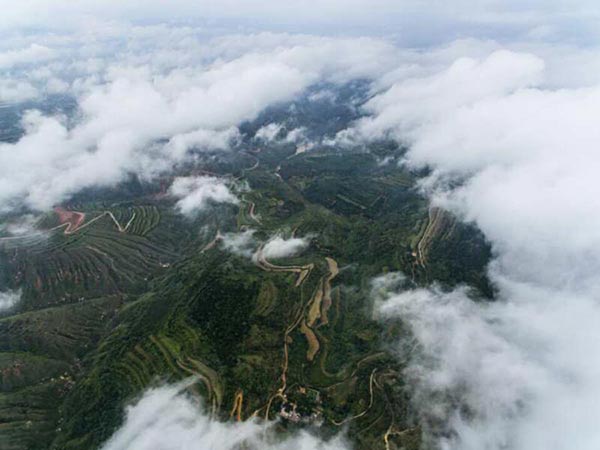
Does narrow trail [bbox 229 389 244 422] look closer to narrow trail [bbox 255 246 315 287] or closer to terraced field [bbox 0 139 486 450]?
terraced field [bbox 0 139 486 450]

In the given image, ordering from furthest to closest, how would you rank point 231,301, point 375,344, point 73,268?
point 73,268 → point 231,301 → point 375,344

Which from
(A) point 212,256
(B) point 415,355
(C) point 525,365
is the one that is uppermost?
(C) point 525,365

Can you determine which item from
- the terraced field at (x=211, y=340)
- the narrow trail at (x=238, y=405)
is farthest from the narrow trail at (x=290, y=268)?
the narrow trail at (x=238, y=405)

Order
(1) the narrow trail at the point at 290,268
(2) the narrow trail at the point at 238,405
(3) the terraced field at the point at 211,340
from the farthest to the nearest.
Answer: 1. (1) the narrow trail at the point at 290,268
2. (3) the terraced field at the point at 211,340
3. (2) the narrow trail at the point at 238,405

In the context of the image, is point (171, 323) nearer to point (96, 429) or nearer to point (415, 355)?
point (96, 429)

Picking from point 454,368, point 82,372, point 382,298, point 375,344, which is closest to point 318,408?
point 375,344

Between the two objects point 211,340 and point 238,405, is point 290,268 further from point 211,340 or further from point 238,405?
point 238,405

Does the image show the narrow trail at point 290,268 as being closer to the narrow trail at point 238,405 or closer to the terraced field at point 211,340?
the terraced field at point 211,340

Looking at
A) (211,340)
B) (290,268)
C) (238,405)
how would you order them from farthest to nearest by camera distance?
1. (290,268)
2. (211,340)
3. (238,405)

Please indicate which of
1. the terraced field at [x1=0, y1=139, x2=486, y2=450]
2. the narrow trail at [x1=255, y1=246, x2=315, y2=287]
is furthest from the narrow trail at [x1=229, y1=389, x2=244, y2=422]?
the narrow trail at [x1=255, y1=246, x2=315, y2=287]

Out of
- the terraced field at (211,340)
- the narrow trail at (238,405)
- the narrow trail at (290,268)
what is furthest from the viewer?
the narrow trail at (290,268)

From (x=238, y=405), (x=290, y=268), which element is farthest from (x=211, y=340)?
(x=290, y=268)
